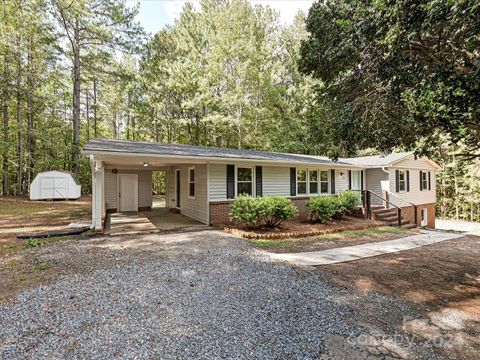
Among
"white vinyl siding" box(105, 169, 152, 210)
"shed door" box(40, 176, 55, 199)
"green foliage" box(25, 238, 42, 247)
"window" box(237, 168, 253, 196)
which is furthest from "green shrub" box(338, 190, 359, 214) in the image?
"shed door" box(40, 176, 55, 199)

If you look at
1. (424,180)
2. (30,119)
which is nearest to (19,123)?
(30,119)

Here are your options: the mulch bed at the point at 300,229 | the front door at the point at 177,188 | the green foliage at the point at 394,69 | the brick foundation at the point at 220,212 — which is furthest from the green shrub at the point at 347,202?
the front door at the point at 177,188

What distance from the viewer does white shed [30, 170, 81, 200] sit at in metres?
16.1

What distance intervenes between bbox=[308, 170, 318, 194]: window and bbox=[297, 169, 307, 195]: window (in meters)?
0.27

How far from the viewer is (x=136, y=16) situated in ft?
55.2

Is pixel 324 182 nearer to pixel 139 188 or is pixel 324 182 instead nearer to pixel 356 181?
pixel 356 181

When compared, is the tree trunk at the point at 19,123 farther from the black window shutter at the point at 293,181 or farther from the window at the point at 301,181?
the window at the point at 301,181

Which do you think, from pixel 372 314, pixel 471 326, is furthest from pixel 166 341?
pixel 471 326

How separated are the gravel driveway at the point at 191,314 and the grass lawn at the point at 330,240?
5.64 ft

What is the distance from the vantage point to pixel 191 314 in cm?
328

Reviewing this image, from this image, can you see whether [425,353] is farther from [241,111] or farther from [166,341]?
[241,111]

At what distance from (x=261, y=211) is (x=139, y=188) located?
8.39 m

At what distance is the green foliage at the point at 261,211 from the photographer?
827cm

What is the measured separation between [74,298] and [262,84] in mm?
18774
